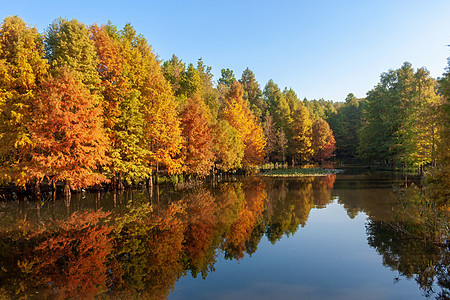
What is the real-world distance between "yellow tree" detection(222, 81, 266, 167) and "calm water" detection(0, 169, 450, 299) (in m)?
28.4

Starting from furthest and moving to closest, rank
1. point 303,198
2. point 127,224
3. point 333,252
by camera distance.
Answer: point 303,198, point 127,224, point 333,252

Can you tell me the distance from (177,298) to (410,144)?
35482 mm

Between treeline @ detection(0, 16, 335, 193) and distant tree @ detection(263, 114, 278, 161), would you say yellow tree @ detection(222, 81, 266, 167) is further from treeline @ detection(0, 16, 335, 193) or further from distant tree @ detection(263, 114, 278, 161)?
distant tree @ detection(263, 114, 278, 161)

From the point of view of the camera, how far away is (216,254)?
12.3 meters

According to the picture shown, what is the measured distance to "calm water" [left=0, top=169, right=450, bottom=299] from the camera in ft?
30.0

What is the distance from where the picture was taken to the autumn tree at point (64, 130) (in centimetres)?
2241

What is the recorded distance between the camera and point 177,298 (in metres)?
8.62

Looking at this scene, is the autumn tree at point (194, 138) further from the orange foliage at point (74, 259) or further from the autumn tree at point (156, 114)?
the orange foliage at point (74, 259)

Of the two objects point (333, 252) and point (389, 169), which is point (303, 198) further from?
point (389, 169)

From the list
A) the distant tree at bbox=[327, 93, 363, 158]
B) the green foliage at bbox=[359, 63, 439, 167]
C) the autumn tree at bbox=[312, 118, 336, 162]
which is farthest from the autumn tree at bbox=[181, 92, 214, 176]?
the distant tree at bbox=[327, 93, 363, 158]

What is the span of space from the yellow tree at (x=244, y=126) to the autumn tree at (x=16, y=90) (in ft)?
93.8

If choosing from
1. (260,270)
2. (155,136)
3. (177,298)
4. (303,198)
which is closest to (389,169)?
(303,198)

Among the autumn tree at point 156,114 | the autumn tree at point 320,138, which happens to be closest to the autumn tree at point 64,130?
the autumn tree at point 156,114

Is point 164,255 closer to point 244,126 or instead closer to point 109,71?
point 109,71
